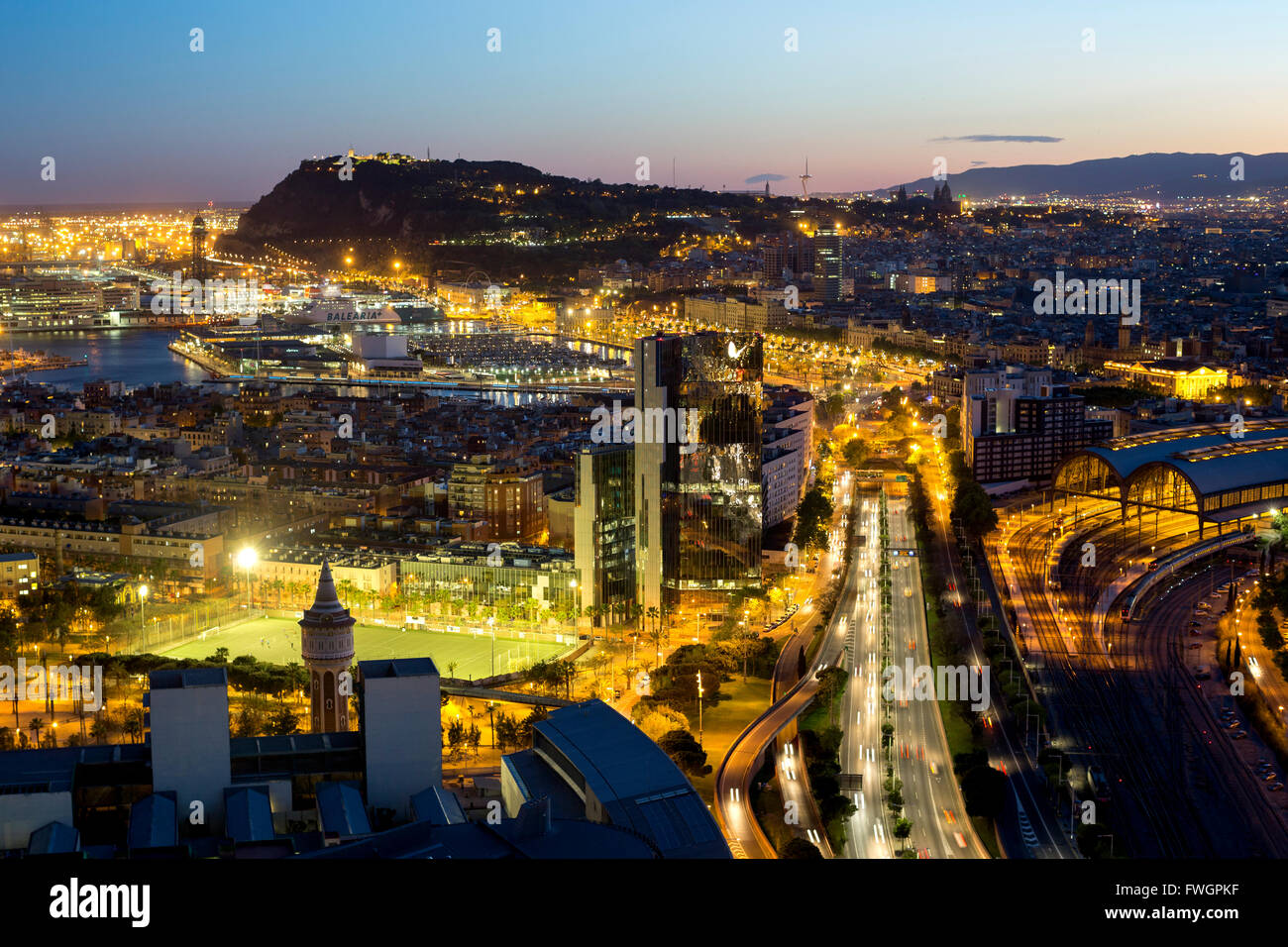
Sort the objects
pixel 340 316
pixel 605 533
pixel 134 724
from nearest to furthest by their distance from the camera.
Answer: pixel 134 724
pixel 605 533
pixel 340 316

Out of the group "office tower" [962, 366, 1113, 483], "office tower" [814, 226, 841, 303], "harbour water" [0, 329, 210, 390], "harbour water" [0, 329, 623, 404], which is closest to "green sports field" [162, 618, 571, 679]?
"office tower" [962, 366, 1113, 483]

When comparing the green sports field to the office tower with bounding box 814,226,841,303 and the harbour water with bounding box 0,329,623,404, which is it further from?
the office tower with bounding box 814,226,841,303

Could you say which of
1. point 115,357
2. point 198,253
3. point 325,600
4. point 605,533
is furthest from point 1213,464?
point 198,253

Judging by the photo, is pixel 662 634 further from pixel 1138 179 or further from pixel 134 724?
pixel 1138 179

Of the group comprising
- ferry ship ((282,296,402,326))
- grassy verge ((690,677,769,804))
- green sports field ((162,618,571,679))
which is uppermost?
ferry ship ((282,296,402,326))

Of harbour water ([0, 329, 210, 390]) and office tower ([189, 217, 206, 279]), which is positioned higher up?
office tower ([189, 217, 206, 279])

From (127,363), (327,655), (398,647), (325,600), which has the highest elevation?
(127,363)
